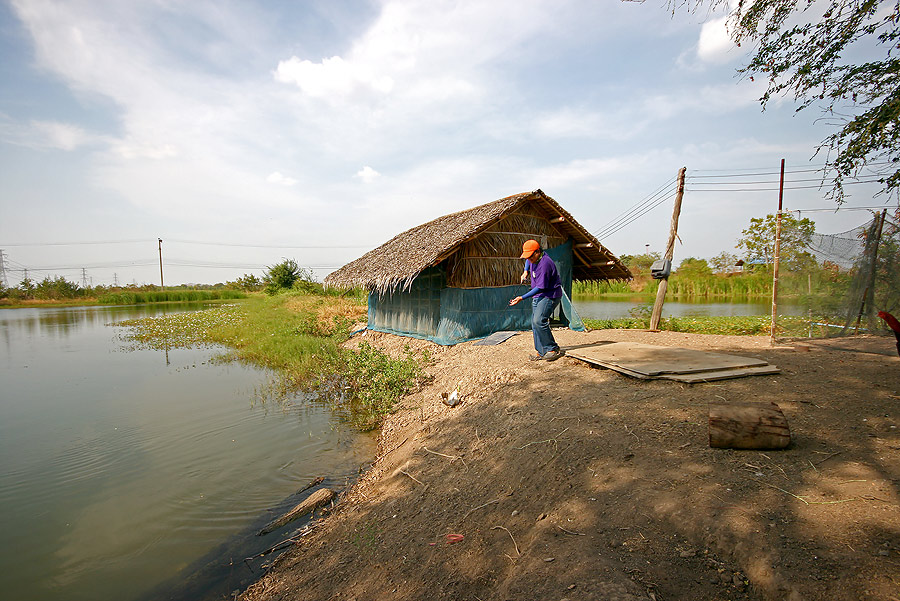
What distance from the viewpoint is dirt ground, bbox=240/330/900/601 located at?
2123 mm

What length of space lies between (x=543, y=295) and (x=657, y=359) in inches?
72.1

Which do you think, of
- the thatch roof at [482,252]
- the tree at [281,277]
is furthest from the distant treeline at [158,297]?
the thatch roof at [482,252]

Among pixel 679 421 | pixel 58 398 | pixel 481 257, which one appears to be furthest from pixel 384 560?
pixel 58 398

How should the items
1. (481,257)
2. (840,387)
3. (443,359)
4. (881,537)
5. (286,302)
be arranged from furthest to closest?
(286,302)
(481,257)
(443,359)
(840,387)
(881,537)

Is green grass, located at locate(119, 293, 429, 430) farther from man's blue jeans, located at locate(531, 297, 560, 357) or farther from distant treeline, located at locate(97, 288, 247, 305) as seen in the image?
distant treeline, located at locate(97, 288, 247, 305)

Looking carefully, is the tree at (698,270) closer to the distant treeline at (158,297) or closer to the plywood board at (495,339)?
the plywood board at (495,339)

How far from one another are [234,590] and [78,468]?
4.09 meters

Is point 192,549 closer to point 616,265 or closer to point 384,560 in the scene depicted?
point 384,560

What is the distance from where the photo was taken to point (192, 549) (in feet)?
12.9

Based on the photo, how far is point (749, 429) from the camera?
3.11 m

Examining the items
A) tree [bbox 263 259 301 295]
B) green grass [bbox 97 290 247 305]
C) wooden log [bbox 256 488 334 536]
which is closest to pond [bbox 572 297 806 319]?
wooden log [bbox 256 488 334 536]

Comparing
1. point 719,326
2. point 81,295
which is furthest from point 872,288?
point 81,295

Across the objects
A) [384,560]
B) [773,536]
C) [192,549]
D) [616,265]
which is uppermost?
[616,265]

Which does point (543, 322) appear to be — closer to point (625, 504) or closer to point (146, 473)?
point (625, 504)
